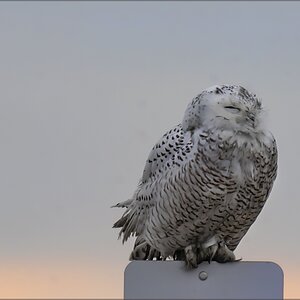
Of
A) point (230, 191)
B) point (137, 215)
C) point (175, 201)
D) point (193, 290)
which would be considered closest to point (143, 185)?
point (137, 215)

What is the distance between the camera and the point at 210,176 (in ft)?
6.29

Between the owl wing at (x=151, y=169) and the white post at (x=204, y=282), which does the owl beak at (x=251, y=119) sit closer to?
the owl wing at (x=151, y=169)

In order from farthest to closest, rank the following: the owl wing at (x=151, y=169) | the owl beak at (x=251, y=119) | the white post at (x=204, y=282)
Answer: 1. the owl wing at (x=151, y=169)
2. the owl beak at (x=251, y=119)
3. the white post at (x=204, y=282)

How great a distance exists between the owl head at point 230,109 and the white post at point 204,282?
1.34 feet

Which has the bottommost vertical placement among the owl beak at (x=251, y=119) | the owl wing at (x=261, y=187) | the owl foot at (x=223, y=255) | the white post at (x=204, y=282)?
the white post at (x=204, y=282)

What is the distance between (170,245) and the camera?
2166mm

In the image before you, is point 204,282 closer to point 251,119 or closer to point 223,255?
point 223,255

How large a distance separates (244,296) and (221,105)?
1.84 ft

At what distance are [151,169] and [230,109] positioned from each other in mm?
412

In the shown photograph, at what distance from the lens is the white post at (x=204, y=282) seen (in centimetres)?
168

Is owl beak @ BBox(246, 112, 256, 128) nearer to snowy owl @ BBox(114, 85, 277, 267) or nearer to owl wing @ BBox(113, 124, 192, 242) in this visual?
snowy owl @ BBox(114, 85, 277, 267)

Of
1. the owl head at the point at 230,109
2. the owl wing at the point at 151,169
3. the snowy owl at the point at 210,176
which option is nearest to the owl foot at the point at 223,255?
the snowy owl at the point at 210,176

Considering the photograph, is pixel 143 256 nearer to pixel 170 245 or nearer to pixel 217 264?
pixel 170 245

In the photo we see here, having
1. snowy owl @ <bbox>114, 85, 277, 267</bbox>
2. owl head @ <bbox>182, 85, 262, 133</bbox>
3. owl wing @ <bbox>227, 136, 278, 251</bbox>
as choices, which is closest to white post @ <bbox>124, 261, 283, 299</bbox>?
snowy owl @ <bbox>114, 85, 277, 267</bbox>
